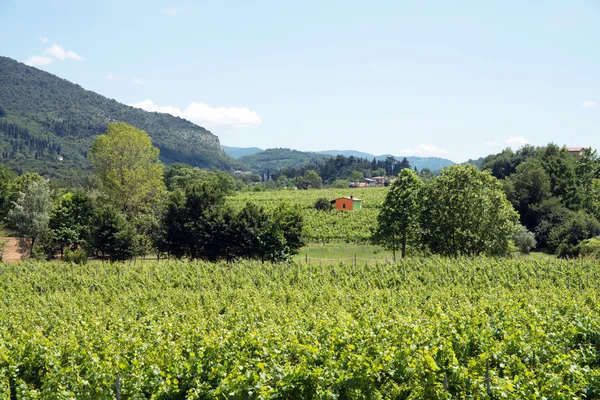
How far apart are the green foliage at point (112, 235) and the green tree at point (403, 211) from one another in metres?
19.4

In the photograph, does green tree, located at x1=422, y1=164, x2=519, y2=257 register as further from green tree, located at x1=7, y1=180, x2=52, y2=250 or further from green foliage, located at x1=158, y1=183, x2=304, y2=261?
green tree, located at x1=7, y1=180, x2=52, y2=250

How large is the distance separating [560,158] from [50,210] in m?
58.2

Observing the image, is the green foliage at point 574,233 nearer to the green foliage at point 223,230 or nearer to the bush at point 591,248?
the bush at point 591,248

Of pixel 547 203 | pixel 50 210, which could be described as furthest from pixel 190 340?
pixel 547 203

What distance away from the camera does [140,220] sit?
126ft

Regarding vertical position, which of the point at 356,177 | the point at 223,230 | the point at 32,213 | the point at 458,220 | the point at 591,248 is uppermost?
the point at 356,177

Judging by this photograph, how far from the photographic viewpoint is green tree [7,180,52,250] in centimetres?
3897

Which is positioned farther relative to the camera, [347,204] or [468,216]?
[347,204]

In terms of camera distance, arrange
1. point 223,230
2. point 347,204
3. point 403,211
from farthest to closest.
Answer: point 347,204 < point 403,211 < point 223,230

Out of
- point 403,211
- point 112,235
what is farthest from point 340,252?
point 112,235

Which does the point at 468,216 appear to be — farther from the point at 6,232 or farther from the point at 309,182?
the point at 309,182

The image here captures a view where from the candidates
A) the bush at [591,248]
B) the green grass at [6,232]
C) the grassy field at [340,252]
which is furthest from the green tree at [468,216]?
the green grass at [6,232]

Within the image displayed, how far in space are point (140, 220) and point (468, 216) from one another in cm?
2584

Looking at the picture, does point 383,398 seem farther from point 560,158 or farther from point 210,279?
point 560,158
